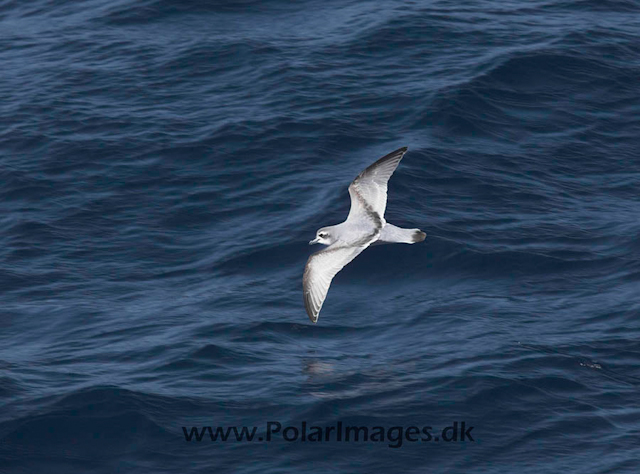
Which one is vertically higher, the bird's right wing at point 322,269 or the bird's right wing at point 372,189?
the bird's right wing at point 372,189

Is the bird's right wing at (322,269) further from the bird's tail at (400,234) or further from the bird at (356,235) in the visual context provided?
the bird's tail at (400,234)

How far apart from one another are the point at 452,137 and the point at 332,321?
7346 millimetres

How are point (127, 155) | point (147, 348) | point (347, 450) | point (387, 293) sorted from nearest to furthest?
point (347, 450)
point (147, 348)
point (387, 293)
point (127, 155)

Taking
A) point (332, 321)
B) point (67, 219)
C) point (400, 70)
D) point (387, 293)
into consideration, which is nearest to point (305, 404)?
point (332, 321)

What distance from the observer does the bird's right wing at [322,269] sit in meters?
18.1

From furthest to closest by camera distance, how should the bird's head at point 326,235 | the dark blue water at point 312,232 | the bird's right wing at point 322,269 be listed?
the bird's head at point 326,235, the bird's right wing at point 322,269, the dark blue water at point 312,232

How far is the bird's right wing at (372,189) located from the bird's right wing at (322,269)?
80 cm

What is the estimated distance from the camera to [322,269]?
1820 cm

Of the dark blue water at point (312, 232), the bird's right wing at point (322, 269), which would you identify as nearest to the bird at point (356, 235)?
the bird's right wing at point (322, 269)

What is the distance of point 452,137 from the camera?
83.1ft

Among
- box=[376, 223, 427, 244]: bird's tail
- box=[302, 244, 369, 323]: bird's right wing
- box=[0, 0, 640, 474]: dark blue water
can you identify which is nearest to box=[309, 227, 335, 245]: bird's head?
box=[302, 244, 369, 323]: bird's right wing

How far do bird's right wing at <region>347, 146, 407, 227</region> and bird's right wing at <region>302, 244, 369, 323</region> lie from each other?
80cm

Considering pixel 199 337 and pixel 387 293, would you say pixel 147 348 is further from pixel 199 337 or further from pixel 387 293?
pixel 387 293

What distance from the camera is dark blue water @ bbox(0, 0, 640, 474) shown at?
1677cm
